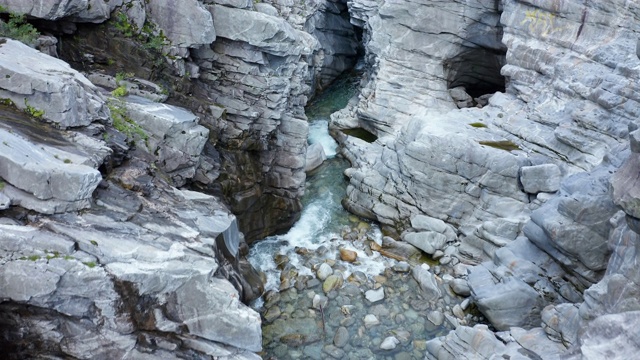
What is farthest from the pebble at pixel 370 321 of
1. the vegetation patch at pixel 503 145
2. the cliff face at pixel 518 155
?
the vegetation patch at pixel 503 145

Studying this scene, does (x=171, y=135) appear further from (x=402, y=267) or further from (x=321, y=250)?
(x=402, y=267)

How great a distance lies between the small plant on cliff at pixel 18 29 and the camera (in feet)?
58.6

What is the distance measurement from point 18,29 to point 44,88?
4107mm

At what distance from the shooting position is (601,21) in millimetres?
25141

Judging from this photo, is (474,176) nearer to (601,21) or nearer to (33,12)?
(601,21)

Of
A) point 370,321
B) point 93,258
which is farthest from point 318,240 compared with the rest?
point 93,258

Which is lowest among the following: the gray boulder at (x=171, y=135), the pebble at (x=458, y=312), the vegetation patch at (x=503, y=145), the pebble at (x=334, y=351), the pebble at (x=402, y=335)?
the pebble at (x=334, y=351)

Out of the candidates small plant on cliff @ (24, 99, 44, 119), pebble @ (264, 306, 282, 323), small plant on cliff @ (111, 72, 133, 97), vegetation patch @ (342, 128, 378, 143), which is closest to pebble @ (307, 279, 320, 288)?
pebble @ (264, 306, 282, 323)

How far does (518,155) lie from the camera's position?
2539 cm

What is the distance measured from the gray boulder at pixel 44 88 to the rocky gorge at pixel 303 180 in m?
0.07

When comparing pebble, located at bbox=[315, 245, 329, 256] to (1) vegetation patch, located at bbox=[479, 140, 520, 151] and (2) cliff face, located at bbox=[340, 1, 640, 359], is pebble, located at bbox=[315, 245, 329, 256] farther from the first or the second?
(1) vegetation patch, located at bbox=[479, 140, 520, 151]

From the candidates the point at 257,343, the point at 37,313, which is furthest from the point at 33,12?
the point at 257,343

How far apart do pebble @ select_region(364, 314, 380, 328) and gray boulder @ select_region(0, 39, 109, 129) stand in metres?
12.2

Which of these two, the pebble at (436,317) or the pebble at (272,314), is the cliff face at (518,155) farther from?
the pebble at (272,314)
